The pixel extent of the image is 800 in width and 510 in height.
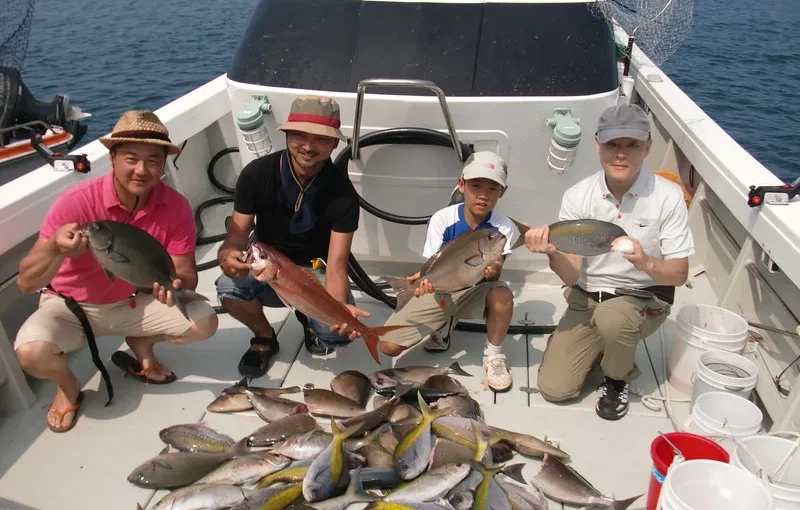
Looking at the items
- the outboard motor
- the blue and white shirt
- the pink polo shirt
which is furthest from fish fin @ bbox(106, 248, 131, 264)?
the outboard motor

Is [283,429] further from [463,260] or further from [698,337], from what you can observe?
[698,337]

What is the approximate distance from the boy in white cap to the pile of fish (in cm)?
37

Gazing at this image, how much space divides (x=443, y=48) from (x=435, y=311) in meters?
1.67

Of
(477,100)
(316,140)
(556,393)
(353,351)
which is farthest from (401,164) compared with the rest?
(556,393)

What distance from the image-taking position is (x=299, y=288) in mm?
2938

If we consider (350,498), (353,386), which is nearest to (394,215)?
(353,386)

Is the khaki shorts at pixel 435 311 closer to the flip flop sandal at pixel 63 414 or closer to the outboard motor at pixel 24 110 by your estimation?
the flip flop sandal at pixel 63 414

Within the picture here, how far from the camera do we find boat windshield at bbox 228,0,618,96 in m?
3.86

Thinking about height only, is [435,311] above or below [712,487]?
below

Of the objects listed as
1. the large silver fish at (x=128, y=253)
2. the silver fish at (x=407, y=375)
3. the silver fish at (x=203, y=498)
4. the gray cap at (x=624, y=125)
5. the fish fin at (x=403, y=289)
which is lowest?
the silver fish at (x=407, y=375)

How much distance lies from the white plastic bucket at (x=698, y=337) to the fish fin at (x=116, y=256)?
278cm

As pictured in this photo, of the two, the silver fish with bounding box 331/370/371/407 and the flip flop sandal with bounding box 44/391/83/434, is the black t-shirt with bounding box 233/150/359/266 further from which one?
the flip flop sandal with bounding box 44/391/83/434

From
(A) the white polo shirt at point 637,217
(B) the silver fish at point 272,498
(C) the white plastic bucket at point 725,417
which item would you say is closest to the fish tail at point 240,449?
(B) the silver fish at point 272,498

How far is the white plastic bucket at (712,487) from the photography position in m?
2.22
